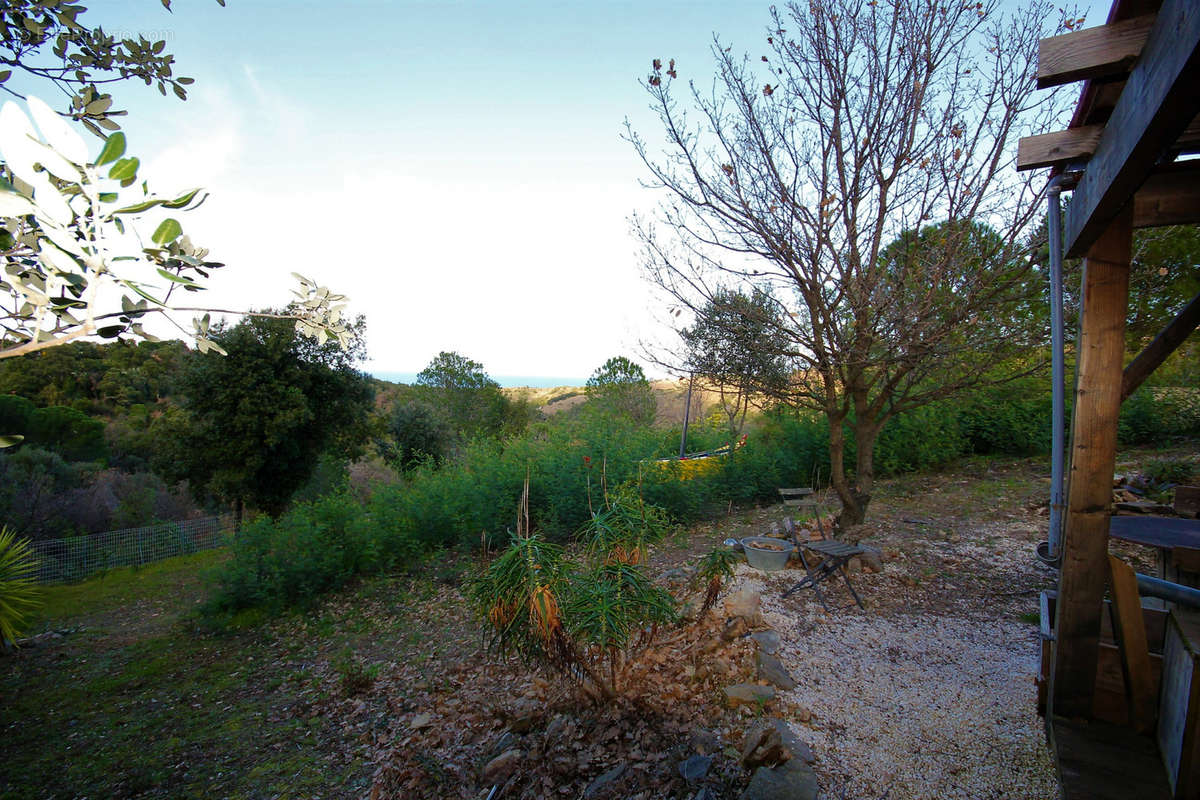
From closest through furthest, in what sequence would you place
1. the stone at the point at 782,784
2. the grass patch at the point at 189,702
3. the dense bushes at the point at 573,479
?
the stone at the point at 782,784
the grass patch at the point at 189,702
the dense bushes at the point at 573,479

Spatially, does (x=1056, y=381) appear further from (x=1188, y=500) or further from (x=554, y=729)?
(x=1188, y=500)

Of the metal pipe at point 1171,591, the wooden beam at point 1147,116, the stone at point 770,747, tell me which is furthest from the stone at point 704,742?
the wooden beam at point 1147,116

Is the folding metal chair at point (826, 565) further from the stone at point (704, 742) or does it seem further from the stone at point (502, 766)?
the stone at point (502, 766)

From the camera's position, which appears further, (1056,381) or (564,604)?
(564,604)

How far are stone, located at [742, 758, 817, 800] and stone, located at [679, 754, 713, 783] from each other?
0.18 m

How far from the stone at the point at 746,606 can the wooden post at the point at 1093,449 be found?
6.96 ft

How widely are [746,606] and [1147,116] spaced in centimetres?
332

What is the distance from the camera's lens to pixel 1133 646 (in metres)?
1.56

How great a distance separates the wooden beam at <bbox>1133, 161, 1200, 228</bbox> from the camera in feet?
5.33

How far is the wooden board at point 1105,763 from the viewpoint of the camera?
4.52ft

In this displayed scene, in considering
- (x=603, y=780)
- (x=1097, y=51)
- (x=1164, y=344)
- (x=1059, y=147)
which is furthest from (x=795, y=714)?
(x=1097, y=51)

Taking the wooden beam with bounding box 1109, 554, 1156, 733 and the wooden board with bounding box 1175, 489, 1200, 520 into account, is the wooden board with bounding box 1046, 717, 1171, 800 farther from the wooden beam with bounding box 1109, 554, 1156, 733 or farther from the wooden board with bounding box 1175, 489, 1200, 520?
the wooden board with bounding box 1175, 489, 1200, 520

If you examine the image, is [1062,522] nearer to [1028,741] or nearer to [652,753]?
[1028,741]

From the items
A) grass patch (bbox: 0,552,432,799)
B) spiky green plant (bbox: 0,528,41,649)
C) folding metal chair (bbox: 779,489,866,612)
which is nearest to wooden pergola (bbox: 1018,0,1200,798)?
folding metal chair (bbox: 779,489,866,612)
